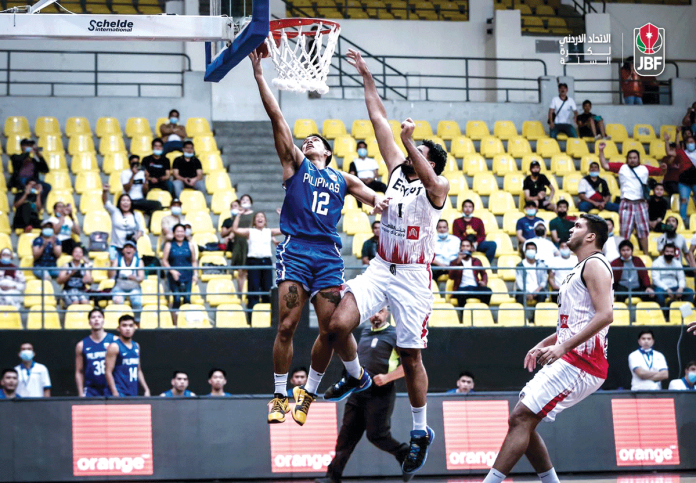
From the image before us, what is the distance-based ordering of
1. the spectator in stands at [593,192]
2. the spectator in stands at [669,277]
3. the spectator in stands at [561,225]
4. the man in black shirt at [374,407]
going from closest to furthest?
the man in black shirt at [374,407], the spectator in stands at [669,277], the spectator in stands at [561,225], the spectator in stands at [593,192]

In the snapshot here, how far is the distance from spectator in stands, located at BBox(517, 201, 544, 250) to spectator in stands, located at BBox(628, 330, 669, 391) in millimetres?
2936

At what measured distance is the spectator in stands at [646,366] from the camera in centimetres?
1466

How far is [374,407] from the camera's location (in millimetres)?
11148

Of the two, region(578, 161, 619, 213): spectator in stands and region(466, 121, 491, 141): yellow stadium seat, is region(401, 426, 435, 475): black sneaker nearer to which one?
region(578, 161, 619, 213): spectator in stands

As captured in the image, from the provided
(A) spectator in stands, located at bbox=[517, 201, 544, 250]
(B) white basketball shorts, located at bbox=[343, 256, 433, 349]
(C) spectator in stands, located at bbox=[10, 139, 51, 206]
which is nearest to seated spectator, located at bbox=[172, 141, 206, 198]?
(C) spectator in stands, located at bbox=[10, 139, 51, 206]

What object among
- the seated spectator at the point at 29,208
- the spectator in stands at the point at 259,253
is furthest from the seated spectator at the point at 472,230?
the seated spectator at the point at 29,208

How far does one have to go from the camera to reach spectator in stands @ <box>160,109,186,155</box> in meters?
18.5

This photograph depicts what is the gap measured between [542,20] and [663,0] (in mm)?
3324

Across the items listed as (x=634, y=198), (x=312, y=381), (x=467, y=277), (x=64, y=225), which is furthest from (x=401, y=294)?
(x=634, y=198)

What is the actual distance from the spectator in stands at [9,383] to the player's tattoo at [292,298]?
→ 6515 millimetres

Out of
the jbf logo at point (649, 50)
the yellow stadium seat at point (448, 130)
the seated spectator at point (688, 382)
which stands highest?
the jbf logo at point (649, 50)

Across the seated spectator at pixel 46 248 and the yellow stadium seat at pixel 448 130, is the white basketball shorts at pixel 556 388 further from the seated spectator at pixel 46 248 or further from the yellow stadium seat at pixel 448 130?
the yellow stadium seat at pixel 448 130

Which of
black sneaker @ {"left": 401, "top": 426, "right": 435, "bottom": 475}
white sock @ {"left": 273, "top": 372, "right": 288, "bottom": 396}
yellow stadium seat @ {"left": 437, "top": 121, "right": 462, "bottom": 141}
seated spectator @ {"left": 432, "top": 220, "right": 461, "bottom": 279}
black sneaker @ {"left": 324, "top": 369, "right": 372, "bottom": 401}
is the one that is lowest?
black sneaker @ {"left": 401, "top": 426, "right": 435, "bottom": 475}

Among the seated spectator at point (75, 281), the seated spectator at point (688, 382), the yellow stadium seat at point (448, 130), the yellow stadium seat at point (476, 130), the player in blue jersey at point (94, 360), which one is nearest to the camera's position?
the player in blue jersey at point (94, 360)
